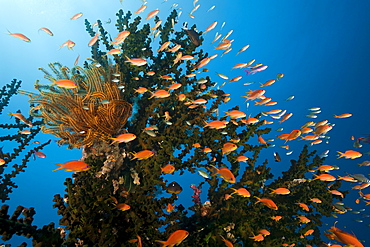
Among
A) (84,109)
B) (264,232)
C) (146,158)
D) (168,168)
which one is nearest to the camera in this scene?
(168,168)

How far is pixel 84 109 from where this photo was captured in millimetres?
4258

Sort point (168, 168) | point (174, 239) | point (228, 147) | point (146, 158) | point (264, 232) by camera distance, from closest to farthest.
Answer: point (174, 239), point (168, 168), point (146, 158), point (264, 232), point (228, 147)

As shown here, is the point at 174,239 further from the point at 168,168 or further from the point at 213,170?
the point at 213,170

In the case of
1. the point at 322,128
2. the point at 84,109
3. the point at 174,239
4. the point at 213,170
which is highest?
the point at 84,109

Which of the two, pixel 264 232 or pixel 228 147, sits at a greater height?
pixel 228 147

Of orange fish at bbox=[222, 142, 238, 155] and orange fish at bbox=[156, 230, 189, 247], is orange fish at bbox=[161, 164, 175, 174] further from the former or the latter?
orange fish at bbox=[222, 142, 238, 155]

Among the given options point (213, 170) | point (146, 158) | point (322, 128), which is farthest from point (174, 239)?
point (322, 128)

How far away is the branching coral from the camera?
4262 millimetres

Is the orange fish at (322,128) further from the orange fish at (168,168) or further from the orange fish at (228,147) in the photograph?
the orange fish at (168,168)

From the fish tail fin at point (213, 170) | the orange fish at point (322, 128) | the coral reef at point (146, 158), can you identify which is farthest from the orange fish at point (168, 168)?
the orange fish at point (322, 128)

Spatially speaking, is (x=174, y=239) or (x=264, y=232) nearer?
(x=174, y=239)

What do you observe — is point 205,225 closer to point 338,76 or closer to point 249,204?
point 249,204

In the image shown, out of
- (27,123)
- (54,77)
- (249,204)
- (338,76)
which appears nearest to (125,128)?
(54,77)

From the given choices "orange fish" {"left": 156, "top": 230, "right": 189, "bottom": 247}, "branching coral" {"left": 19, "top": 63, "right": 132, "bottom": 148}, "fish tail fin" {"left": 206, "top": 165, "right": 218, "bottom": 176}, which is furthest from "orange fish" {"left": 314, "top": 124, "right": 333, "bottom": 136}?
"branching coral" {"left": 19, "top": 63, "right": 132, "bottom": 148}
